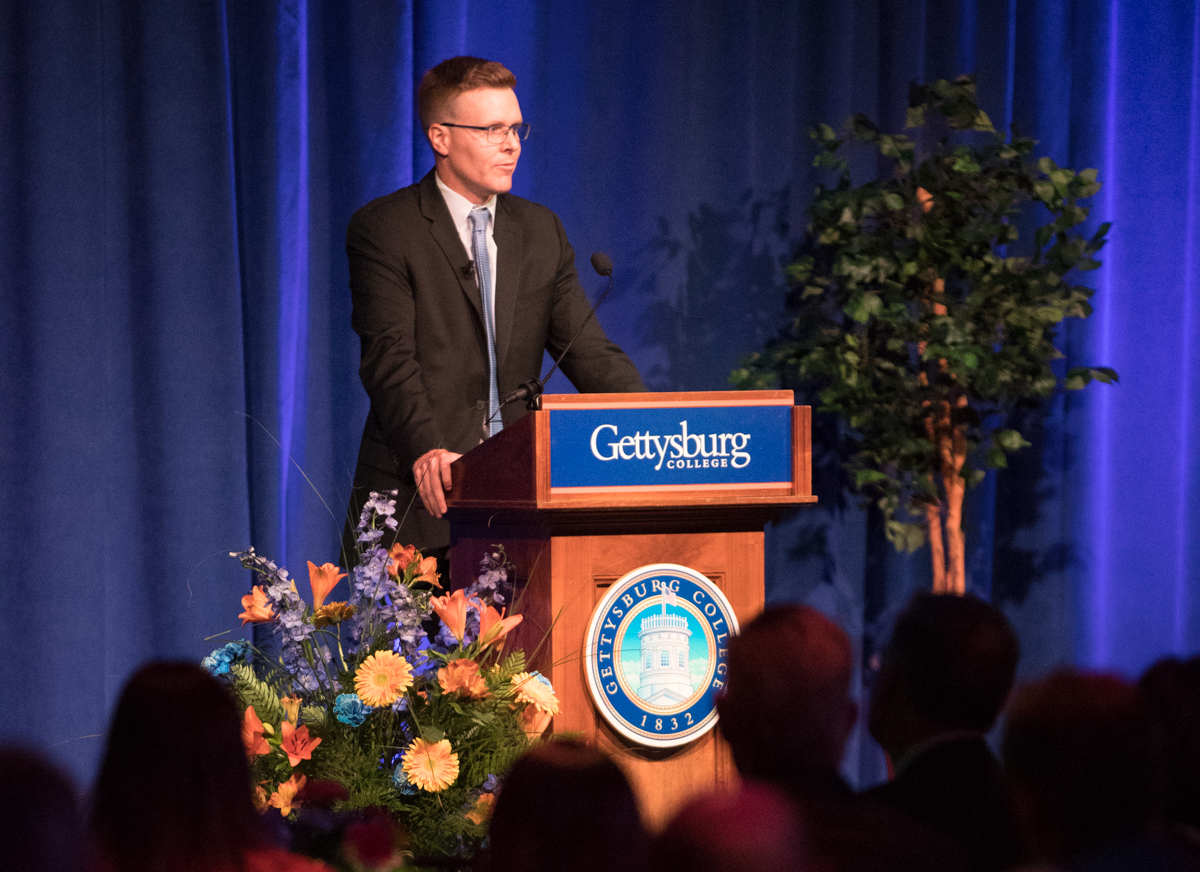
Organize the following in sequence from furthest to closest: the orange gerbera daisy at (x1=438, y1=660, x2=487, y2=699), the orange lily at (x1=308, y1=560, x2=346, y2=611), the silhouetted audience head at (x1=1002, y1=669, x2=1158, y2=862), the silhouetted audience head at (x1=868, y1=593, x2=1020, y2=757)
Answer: the orange lily at (x1=308, y1=560, x2=346, y2=611) < the orange gerbera daisy at (x1=438, y1=660, x2=487, y2=699) < the silhouetted audience head at (x1=868, y1=593, x2=1020, y2=757) < the silhouetted audience head at (x1=1002, y1=669, x2=1158, y2=862)

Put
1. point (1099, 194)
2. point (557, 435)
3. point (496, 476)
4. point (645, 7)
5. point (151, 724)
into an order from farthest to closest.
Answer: point (1099, 194) < point (645, 7) < point (496, 476) < point (557, 435) < point (151, 724)

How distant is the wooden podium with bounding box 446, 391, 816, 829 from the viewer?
1.96 meters

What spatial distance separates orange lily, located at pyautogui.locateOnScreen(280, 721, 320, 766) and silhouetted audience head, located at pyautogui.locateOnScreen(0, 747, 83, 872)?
2.74ft

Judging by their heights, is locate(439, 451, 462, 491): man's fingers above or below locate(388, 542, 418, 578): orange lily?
above

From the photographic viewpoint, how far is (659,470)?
6.52 ft

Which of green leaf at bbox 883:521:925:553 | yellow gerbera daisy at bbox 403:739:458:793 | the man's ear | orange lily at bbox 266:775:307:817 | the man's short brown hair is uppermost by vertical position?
the man's short brown hair

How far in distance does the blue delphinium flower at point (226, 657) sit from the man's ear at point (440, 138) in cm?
160

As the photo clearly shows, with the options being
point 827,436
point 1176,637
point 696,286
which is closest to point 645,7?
point 696,286

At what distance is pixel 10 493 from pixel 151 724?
116 inches

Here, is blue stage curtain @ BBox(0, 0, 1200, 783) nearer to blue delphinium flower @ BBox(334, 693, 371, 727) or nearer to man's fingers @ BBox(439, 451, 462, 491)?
man's fingers @ BBox(439, 451, 462, 491)

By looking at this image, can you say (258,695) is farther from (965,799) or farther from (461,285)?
(461,285)

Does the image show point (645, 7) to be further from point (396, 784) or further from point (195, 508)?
point (396, 784)

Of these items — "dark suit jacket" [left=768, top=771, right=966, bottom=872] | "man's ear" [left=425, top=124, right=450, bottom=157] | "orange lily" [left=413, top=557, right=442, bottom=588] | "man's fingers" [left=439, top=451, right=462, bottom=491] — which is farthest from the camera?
"man's ear" [left=425, top=124, right=450, bottom=157]

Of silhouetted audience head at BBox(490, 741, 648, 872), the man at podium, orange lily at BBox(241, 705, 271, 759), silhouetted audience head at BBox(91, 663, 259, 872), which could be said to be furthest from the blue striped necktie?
silhouetted audience head at BBox(490, 741, 648, 872)
